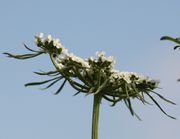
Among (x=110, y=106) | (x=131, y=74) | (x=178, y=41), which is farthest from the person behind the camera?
(x=110, y=106)

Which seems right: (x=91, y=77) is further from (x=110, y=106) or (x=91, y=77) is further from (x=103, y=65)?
(x=110, y=106)

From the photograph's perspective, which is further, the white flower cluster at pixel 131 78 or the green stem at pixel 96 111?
the green stem at pixel 96 111

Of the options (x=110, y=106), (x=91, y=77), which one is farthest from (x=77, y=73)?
(x=110, y=106)

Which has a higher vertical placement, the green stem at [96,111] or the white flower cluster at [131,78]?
the white flower cluster at [131,78]

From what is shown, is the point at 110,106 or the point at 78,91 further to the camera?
the point at 110,106

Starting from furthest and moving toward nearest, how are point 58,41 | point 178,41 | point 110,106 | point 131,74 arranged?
point 110,106 < point 131,74 < point 58,41 < point 178,41

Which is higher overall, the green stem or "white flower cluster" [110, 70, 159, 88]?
"white flower cluster" [110, 70, 159, 88]

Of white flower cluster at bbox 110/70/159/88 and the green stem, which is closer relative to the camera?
white flower cluster at bbox 110/70/159/88

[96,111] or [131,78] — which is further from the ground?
[131,78]
